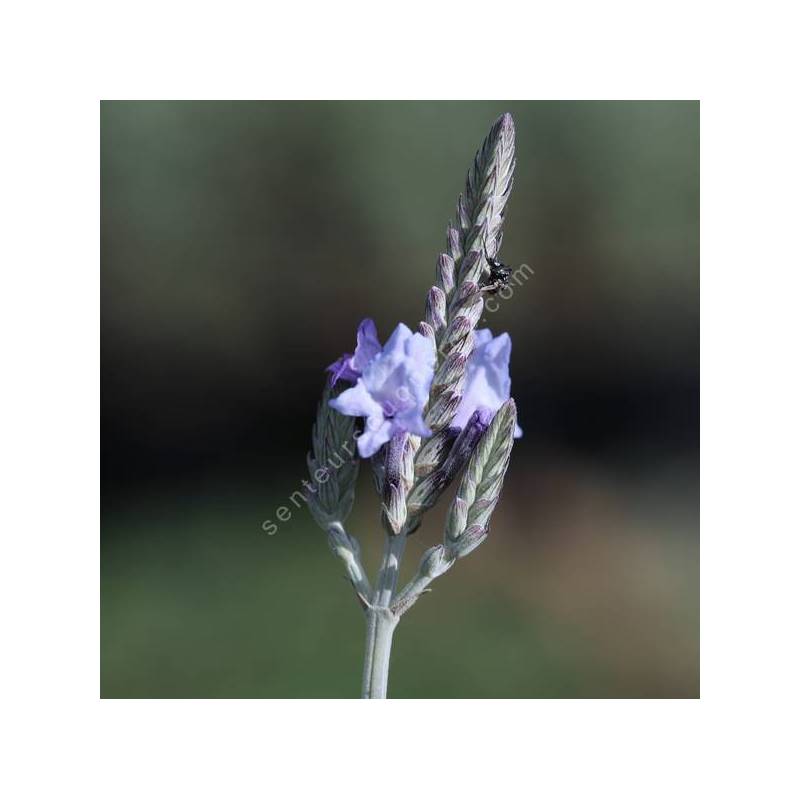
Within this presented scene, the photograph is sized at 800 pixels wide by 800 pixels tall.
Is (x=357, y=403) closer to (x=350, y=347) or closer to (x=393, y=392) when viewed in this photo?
(x=393, y=392)

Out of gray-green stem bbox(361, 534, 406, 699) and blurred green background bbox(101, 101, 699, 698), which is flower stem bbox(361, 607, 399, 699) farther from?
blurred green background bbox(101, 101, 699, 698)

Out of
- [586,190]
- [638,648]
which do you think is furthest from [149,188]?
[638,648]

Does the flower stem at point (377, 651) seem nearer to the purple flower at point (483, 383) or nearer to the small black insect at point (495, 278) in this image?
the purple flower at point (483, 383)

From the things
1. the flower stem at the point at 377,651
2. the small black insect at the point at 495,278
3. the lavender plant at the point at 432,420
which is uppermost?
the small black insect at the point at 495,278

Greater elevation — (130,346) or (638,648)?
(130,346)

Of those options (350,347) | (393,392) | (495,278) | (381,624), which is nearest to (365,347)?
(393,392)

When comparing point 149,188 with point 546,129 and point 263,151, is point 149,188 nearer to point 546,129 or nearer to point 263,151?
point 263,151

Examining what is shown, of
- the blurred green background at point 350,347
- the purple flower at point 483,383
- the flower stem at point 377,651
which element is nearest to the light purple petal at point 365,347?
the purple flower at point 483,383
